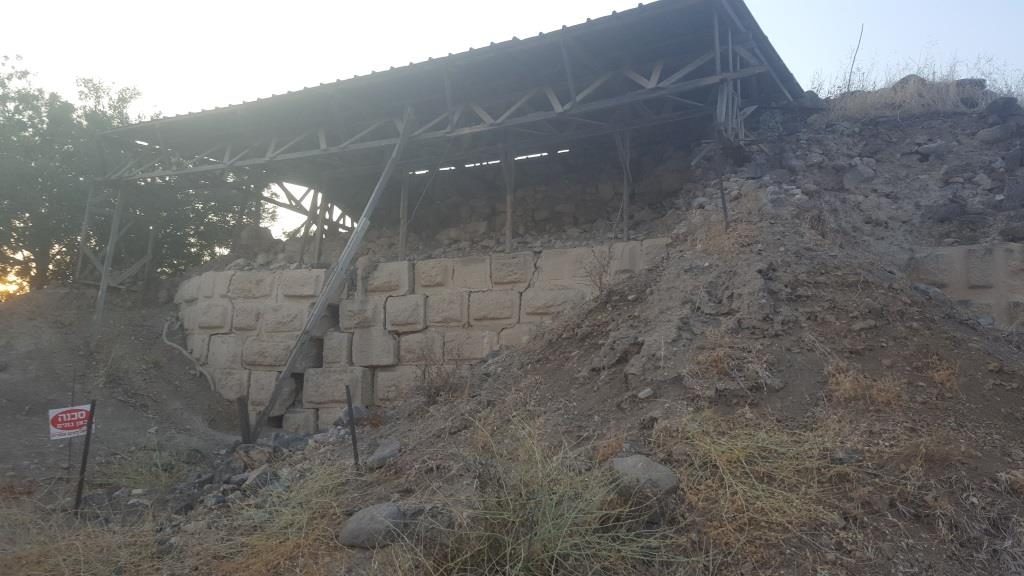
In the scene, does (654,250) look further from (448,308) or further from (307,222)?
(307,222)

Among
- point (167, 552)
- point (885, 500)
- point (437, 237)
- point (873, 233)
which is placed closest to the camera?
point (885, 500)

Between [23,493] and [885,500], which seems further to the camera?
[23,493]

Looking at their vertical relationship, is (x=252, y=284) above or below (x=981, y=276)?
below

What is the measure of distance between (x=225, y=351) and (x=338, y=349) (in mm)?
2359

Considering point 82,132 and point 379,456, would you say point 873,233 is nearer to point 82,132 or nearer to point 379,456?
point 379,456

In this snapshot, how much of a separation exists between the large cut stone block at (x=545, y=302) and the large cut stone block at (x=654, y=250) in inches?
34.9

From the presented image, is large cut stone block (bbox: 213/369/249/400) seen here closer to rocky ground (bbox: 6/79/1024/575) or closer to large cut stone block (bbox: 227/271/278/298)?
large cut stone block (bbox: 227/271/278/298)

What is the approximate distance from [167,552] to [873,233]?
760cm

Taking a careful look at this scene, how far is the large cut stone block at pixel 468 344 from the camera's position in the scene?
9727mm

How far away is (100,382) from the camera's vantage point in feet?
36.6

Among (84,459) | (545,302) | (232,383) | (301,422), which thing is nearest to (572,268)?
(545,302)

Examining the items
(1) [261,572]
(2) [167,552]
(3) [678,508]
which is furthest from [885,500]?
(2) [167,552]

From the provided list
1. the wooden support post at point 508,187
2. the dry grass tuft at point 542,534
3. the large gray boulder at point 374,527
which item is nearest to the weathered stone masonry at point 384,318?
the wooden support post at point 508,187

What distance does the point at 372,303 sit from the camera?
10672 millimetres
